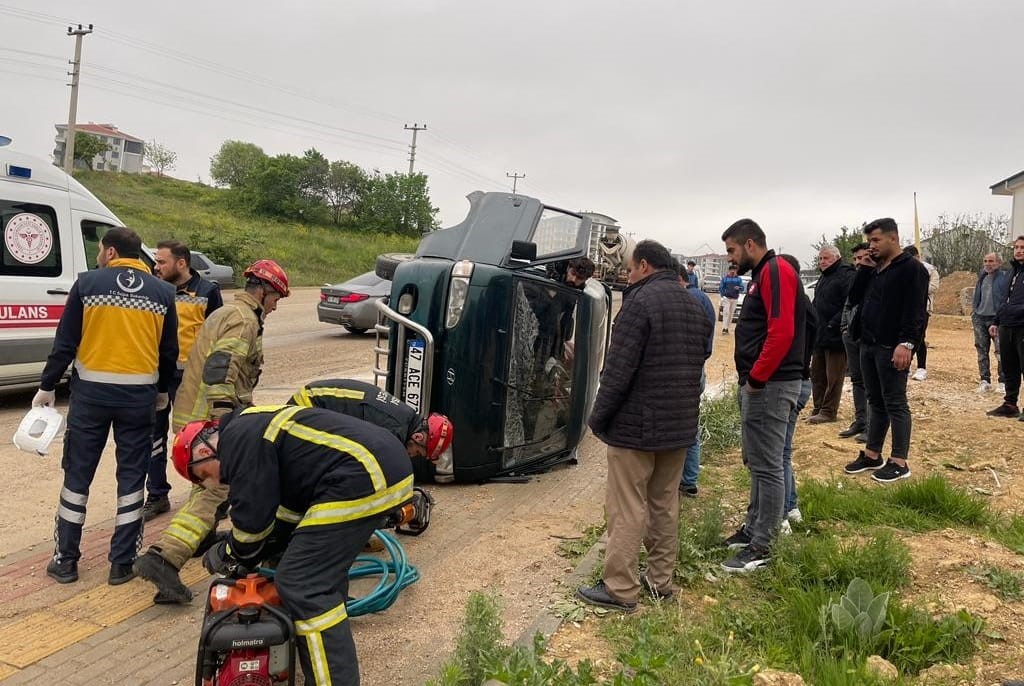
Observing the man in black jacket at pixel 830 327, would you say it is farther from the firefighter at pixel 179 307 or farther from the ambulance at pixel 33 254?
the ambulance at pixel 33 254

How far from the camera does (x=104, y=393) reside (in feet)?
14.0

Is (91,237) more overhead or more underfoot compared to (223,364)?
more overhead

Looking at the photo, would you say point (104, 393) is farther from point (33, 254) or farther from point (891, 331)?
point (891, 331)

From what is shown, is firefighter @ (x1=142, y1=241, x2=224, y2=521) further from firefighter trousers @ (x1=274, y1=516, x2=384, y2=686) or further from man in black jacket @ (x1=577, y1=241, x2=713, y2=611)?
man in black jacket @ (x1=577, y1=241, x2=713, y2=611)

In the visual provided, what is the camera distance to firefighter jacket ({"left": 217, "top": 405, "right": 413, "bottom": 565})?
287cm

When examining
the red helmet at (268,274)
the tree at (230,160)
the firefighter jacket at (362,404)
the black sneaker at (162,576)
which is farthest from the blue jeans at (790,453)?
the tree at (230,160)

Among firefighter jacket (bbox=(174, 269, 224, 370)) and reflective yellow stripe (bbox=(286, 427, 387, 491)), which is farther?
firefighter jacket (bbox=(174, 269, 224, 370))

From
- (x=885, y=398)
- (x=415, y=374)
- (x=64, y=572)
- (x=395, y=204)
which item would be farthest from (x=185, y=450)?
(x=395, y=204)

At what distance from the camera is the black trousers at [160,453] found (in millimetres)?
5016

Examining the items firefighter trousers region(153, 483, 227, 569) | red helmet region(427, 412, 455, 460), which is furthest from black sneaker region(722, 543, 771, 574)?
firefighter trousers region(153, 483, 227, 569)

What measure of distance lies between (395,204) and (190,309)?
4885cm

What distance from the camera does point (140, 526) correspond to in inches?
173

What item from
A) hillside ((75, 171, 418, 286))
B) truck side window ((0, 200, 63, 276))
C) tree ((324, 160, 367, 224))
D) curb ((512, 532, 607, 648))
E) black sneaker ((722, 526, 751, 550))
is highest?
tree ((324, 160, 367, 224))

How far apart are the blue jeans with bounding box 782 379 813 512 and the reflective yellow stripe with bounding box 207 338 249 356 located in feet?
10.3
